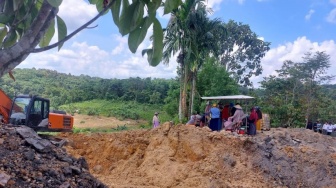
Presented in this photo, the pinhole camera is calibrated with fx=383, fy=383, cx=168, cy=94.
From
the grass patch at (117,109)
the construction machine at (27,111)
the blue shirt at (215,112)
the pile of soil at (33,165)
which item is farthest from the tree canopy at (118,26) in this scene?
the grass patch at (117,109)

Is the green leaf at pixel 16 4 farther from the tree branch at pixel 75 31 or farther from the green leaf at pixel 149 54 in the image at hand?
the green leaf at pixel 149 54

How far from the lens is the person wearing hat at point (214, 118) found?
11891mm

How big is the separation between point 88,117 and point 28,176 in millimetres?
27687

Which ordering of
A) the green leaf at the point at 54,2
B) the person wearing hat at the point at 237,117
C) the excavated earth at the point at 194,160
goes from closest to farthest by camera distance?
the green leaf at the point at 54,2
the excavated earth at the point at 194,160
the person wearing hat at the point at 237,117

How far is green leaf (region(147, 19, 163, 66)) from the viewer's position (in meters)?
1.67

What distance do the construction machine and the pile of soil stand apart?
20.7ft

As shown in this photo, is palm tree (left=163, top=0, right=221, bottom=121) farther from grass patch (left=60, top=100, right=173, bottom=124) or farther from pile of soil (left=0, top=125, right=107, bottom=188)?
pile of soil (left=0, top=125, right=107, bottom=188)

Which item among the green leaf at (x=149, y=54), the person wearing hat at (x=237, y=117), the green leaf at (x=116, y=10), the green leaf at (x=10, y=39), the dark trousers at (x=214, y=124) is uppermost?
the green leaf at (x=116, y=10)

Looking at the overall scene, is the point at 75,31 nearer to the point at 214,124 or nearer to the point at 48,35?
the point at 48,35

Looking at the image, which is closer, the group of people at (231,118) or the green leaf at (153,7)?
the green leaf at (153,7)

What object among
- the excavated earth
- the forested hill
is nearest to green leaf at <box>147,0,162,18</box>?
the excavated earth

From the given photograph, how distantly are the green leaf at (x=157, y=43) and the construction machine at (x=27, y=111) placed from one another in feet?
33.1

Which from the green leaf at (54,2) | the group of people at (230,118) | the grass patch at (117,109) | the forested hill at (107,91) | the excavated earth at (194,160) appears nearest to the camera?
the green leaf at (54,2)

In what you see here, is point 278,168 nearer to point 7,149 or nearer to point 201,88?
point 7,149
